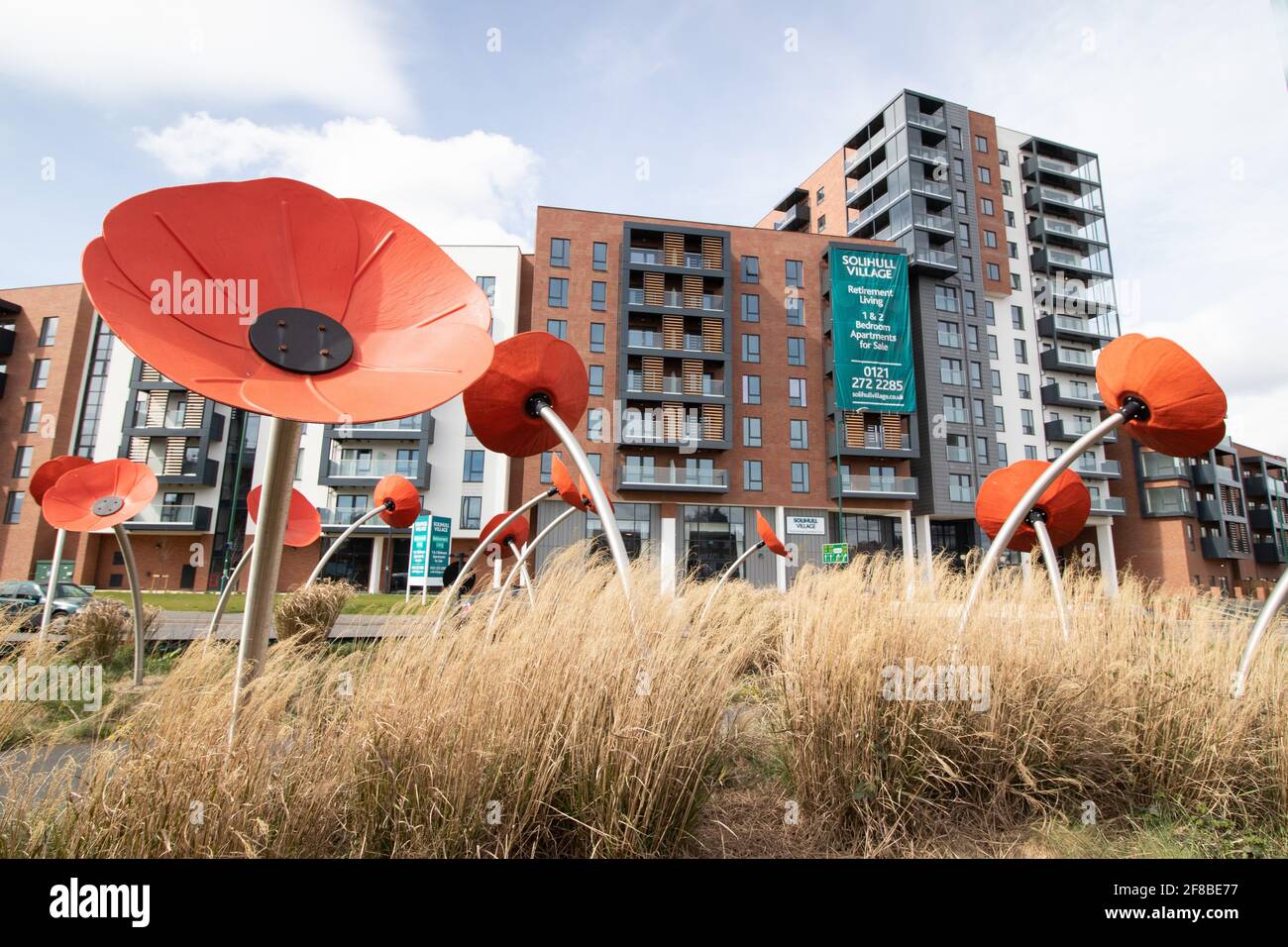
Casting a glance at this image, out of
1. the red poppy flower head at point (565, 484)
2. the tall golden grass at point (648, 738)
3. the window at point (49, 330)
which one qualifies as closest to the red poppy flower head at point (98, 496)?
the red poppy flower head at point (565, 484)

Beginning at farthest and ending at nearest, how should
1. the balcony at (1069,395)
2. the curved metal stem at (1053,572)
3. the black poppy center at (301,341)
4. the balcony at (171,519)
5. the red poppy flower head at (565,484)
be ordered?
the balcony at (1069,395) → the balcony at (171,519) → the red poppy flower head at (565,484) → the curved metal stem at (1053,572) → the black poppy center at (301,341)

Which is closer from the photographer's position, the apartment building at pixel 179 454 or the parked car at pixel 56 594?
the parked car at pixel 56 594

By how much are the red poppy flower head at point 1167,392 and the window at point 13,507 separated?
159 feet

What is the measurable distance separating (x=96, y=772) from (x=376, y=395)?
1565 millimetres

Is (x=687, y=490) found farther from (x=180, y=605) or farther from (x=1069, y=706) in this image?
(x=1069, y=706)

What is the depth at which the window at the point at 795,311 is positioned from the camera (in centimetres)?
3975

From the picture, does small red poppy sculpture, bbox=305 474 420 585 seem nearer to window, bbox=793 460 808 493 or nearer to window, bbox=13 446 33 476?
window, bbox=793 460 808 493

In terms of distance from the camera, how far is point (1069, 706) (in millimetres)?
3479

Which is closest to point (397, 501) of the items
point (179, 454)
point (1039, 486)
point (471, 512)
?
point (1039, 486)

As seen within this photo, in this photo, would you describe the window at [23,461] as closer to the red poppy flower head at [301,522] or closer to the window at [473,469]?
the window at [473,469]

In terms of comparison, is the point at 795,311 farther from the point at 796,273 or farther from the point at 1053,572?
the point at 1053,572

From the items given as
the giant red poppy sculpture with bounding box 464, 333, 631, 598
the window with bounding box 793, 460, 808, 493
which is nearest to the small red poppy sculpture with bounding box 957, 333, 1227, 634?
the giant red poppy sculpture with bounding box 464, 333, 631, 598

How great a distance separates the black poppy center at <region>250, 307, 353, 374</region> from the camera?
2.38 m
